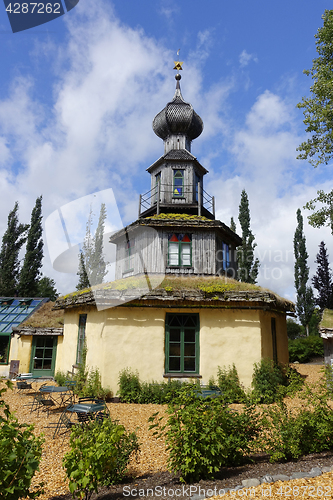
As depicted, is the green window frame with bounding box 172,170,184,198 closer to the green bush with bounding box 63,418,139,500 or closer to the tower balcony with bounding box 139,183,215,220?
the tower balcony with bounding box 139,183,215,220

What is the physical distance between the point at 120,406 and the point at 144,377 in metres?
1.26

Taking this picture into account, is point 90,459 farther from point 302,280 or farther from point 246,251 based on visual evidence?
point 302,280

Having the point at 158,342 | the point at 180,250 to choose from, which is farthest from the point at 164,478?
the point at 180,250

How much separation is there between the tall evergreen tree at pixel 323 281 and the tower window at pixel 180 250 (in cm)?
1787

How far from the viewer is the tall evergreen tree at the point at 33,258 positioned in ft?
104

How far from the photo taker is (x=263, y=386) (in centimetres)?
1030

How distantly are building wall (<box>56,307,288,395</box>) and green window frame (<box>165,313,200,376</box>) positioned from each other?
0.21m

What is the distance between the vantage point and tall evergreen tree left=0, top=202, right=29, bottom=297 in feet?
102

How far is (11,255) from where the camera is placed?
32.3 m

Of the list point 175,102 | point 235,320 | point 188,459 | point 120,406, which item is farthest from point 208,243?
point 188,459

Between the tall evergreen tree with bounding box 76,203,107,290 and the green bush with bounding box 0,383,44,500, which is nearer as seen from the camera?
the green bush with bounding box 0,383,44,500

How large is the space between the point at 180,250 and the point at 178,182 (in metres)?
5.07

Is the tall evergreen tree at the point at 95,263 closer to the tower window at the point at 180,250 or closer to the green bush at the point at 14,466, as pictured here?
the tower window at the point at 180,250

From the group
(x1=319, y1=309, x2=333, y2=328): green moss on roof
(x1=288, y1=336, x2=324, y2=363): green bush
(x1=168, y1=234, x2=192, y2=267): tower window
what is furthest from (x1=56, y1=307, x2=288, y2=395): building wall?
(x1=288, y1=336, x2=324, y2=363): green bush
